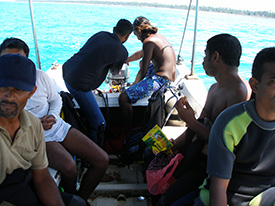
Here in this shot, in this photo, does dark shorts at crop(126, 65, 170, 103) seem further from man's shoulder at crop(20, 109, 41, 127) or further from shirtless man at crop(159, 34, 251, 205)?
man's shoulder at crop(20, 109, 41, 127)

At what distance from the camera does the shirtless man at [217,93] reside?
→ 4.82 feet

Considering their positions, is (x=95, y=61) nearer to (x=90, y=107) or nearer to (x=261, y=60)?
(x=90, y=107)

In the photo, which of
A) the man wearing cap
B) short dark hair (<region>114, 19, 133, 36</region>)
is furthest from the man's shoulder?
short dark hair (<region>114, 19, 133, 36</region>)

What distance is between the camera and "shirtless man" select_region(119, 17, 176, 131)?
2.55 metres

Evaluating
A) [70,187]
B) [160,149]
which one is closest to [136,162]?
[160,149]

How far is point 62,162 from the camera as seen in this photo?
1565mm

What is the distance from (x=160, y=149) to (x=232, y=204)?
2.23ft

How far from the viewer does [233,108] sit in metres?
1.14

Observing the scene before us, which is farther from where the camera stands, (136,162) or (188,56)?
(188,56)

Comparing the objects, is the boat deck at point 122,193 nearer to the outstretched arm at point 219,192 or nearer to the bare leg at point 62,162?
the bare leg at point 62,162

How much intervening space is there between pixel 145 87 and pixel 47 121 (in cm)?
123

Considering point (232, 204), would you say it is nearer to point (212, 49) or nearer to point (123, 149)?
point (212, 49)

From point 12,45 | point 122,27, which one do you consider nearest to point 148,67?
point 122,27

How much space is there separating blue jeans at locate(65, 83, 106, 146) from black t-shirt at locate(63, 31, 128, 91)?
0.20 feet
